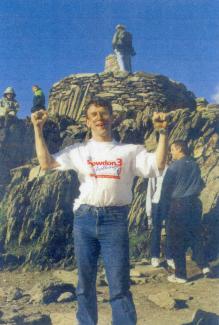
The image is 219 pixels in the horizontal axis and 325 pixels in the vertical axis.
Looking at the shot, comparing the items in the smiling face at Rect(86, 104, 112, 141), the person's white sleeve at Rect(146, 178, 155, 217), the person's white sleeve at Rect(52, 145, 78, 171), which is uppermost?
the smiling face at Rect(86, 104, 112, 141)

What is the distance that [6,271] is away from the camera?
4.58 meters

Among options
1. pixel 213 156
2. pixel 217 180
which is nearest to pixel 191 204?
pixel 217 180

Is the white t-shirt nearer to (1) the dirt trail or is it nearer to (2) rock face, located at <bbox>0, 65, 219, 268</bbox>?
(1) the dirt trail

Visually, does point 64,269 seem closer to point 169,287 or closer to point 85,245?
point 169,287

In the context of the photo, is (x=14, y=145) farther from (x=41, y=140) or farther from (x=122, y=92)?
(x=41, y=140)

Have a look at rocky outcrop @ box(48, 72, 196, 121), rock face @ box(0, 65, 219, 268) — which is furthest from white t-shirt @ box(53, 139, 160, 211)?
rocky outcrop @ box(48, 72, 196, 121)

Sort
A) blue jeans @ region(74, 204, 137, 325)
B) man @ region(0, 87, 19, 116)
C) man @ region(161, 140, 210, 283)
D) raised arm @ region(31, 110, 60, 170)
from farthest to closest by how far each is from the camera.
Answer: man @ region(0, 87, 19, 116), man @ region(161, 140, 210, 283), raised arm @ region(31, 110, 60, 170), blue jeans @ region(74, 204, 137, 325)

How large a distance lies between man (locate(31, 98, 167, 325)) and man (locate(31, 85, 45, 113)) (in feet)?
7.16

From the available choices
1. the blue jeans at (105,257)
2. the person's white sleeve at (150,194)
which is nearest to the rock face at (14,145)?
the person's white sleeve at (150,194)

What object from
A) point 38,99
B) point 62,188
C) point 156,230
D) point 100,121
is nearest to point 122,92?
point 38,99

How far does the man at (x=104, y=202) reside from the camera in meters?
2.49

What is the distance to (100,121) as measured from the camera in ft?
8.84

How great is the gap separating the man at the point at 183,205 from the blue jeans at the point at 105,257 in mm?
1741

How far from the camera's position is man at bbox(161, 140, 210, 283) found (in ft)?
13.8
